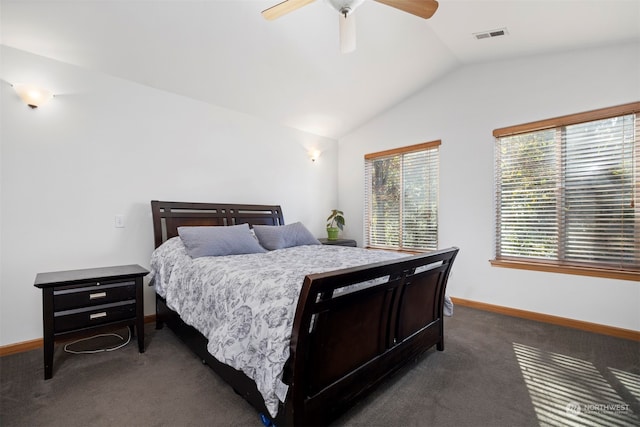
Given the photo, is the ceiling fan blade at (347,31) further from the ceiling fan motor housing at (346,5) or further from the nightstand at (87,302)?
the nightstand at (87,302)

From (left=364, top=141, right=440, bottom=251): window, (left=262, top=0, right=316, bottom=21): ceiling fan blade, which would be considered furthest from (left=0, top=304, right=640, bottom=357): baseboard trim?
(left=262, top=0, right=316, bottom=21): ceiling fan blade

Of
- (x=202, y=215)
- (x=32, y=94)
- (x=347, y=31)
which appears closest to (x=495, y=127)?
(x=347, y=31)

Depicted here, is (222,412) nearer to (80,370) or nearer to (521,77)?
(80,370)

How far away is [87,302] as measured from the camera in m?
2.25

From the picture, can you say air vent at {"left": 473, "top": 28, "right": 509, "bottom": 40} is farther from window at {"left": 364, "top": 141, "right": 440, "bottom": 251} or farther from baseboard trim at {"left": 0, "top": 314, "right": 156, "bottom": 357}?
baseboard trim at {"left": 0, "top": 314, "right": 156, "bottom": 357}

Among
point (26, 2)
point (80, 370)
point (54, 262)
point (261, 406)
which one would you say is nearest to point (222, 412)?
point (261, 406)

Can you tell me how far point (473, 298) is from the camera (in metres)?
3.68

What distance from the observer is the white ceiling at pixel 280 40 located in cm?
230

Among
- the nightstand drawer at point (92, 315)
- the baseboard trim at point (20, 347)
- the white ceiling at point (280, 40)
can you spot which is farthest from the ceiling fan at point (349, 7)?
the baseboard trim at point (20, 347)

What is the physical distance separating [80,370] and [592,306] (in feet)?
14.7

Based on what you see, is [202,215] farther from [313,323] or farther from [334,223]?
[313,323]

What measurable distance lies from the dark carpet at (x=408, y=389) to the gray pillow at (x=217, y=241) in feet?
2.80

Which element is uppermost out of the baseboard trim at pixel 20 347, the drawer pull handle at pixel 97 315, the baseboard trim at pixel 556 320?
the drawer pull handle at pixel 97 315

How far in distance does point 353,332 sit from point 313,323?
1.12ft
